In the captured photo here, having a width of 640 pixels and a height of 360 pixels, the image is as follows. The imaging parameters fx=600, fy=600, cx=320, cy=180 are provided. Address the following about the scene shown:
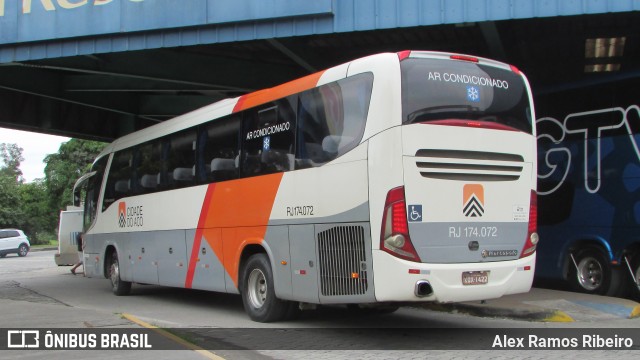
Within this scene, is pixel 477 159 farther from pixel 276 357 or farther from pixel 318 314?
pixel 318 314

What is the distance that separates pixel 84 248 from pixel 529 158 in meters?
12.1

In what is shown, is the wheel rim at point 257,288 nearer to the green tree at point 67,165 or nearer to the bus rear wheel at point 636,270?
the bus rear wheel at point 636,270

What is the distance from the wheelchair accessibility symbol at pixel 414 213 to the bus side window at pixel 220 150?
12.1ft

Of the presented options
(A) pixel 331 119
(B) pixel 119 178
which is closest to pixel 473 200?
(A) pixel 331 119

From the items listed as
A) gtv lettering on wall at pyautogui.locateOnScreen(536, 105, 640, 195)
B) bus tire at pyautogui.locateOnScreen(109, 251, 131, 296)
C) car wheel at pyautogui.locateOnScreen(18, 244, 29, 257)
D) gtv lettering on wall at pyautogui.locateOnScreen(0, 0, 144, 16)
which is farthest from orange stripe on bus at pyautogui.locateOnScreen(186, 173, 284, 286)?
car wheel at pyautogui.locateOnScreen(18, 244, 29, 257)

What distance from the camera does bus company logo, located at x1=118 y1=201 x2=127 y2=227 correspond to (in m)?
13.5

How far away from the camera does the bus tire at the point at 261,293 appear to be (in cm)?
892

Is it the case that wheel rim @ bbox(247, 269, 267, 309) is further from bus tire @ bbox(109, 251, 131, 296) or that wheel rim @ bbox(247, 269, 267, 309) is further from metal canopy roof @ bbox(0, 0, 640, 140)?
bus tire @ bbox(109, 251, 131, 296)

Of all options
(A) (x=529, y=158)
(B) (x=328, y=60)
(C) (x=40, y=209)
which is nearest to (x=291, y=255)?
(A) (x=529, y=158)

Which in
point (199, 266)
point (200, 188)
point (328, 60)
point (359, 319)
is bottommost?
point (359, 319)

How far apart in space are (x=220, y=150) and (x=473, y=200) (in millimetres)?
4704

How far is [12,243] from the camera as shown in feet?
124

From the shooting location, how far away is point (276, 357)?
22.8ft

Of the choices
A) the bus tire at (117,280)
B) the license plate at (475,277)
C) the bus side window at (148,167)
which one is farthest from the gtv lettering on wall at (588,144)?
the bus tire at (117,280)
